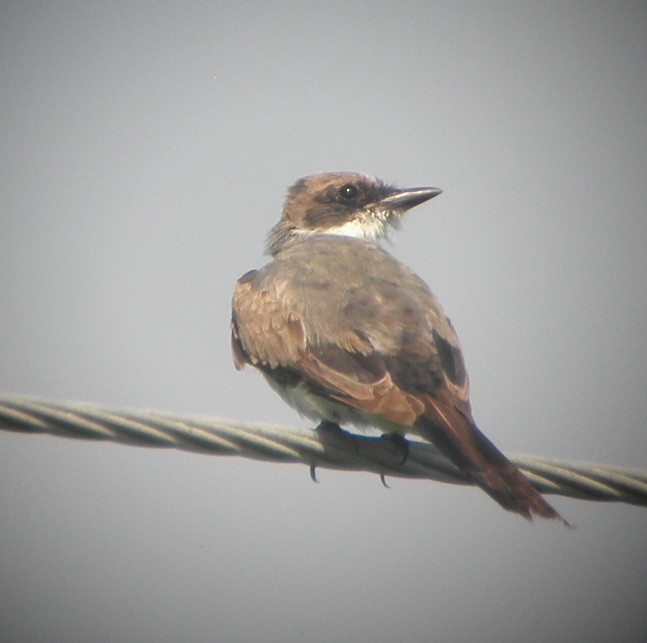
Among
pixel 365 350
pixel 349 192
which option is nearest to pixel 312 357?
pixel 365 350

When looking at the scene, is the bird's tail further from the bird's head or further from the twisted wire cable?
the bird's head

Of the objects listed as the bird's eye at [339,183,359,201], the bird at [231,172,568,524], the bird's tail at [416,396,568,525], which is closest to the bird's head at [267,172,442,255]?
the bird's eye at [339,183,359,201]

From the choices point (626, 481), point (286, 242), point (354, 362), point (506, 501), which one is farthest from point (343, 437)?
point (286, 242)

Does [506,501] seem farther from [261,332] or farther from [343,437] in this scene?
[261,332]

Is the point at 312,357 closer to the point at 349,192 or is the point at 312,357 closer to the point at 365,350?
the point at 365,350

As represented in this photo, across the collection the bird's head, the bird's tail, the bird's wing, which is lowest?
the bird's tail
